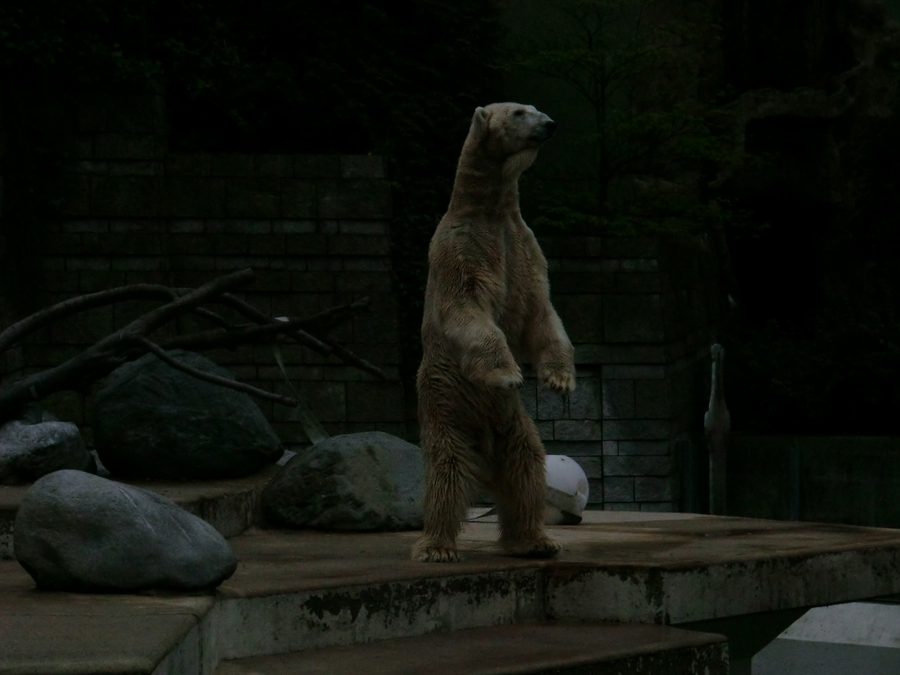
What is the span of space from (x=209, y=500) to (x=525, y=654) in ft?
6.36

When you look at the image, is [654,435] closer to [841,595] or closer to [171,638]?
[841,595]

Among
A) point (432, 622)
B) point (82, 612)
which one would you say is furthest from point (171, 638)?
point (432, 622)

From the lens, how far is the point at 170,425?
5906 mm

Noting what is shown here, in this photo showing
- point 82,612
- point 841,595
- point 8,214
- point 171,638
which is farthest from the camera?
point 8,214

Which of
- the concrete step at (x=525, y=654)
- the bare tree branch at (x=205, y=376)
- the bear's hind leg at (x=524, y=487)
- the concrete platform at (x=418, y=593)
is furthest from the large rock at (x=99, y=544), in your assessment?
the bare tree branch at (x=205, y=376)

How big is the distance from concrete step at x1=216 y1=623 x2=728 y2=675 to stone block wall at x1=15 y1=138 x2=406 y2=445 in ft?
17.6

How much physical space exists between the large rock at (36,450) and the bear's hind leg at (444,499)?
192 cm

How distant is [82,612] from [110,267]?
6.47m

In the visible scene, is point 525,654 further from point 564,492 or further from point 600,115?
point 600,115

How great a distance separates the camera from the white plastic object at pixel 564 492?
237 inches

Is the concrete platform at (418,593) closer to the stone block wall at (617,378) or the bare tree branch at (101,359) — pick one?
the bare tree branch at (101,359)

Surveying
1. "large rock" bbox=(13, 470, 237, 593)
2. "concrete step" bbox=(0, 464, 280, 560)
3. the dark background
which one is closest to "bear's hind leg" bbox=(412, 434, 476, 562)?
"large rock" bbox=(13, 470, 237, 593)

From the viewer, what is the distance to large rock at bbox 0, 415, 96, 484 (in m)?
5.58

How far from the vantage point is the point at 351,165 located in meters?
9.91
